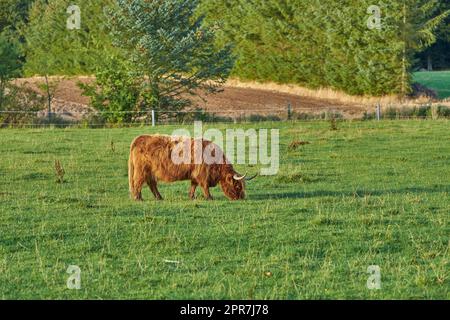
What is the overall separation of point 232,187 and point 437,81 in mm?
55896

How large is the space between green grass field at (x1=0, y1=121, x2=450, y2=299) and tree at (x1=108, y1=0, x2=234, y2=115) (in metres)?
14.1

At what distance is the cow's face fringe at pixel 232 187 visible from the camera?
17.9 m

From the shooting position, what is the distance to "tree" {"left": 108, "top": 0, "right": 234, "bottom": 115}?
38.0 meters

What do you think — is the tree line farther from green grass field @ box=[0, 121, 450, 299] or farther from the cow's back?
the cow's back

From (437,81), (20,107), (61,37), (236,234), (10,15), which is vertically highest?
(10,15)

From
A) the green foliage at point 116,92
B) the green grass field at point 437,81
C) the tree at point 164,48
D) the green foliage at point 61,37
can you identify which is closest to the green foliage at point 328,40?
the green foliage at point 61,37

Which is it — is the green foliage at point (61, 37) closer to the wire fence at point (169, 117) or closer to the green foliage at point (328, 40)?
the green foliage at point (328, 40)

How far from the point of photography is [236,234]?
45.4 ft

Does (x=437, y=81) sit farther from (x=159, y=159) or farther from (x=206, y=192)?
(x=159, y=159)

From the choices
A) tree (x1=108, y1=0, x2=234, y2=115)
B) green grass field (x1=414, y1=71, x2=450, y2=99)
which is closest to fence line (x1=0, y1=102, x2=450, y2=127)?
tree (x1=108, y1=0, x2=234, y2=115)

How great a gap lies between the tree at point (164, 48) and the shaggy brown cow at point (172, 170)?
19.2 meters

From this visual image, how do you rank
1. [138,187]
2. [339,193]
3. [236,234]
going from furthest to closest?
[339,193]
[138,187]
[236,234]

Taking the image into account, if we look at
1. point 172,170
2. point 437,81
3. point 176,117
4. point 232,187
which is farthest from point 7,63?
point 437,81

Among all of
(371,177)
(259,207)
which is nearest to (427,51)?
(371,177)
